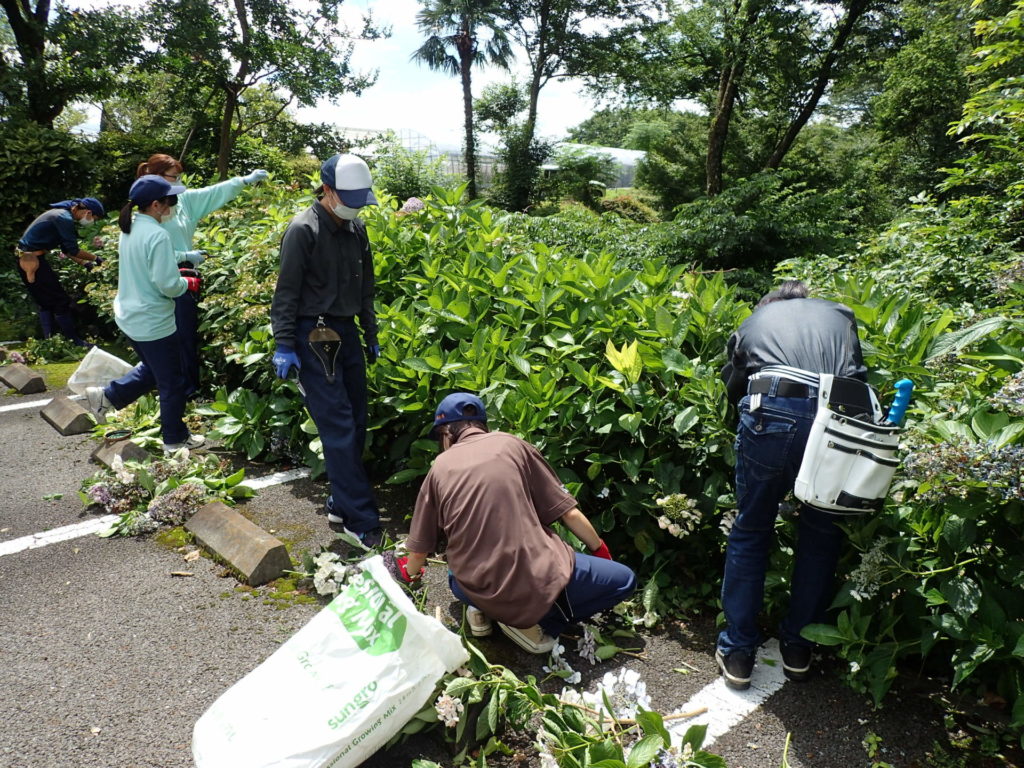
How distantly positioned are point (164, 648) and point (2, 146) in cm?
1132

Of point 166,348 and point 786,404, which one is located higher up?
point 786,404

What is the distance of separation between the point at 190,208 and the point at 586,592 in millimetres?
4318

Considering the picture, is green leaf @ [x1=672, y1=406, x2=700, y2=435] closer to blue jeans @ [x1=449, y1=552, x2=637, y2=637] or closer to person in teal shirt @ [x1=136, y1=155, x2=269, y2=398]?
blue jeans @ [x1=449, y1=552, x2=637, y2=637]

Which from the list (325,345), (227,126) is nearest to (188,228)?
(325,345)

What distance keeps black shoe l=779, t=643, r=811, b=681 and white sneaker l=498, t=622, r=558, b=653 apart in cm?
94

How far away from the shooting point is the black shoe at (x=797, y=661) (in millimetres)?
2857

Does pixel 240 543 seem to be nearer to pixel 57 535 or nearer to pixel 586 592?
pixel 57 535

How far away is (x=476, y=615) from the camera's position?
309 cm

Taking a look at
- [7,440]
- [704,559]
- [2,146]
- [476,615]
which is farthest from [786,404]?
[2,146]

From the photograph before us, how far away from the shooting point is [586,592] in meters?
2.97

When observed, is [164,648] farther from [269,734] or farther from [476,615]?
[476,615]

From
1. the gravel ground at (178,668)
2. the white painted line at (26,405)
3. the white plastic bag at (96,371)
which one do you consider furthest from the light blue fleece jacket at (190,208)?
the gravel ground at (178,668)

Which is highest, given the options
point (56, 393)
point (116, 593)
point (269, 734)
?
point (269, 734)

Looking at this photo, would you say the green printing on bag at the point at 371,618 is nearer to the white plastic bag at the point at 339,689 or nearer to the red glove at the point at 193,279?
the white plastic bag at the point at 339,689
